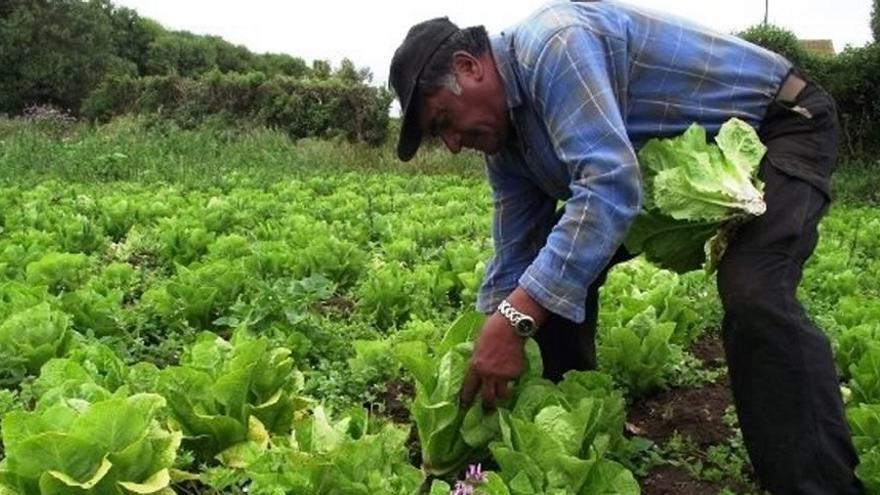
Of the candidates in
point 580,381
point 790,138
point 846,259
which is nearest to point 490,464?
point 580,381

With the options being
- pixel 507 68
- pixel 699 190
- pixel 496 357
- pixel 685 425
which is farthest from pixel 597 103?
pixel 685 425

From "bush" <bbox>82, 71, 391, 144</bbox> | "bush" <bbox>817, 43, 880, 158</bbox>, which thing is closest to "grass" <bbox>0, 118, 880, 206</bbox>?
"bush" <bbox>817, 43, 880, 158</bbox>

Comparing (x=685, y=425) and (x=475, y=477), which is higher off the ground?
(x=475, y=477)

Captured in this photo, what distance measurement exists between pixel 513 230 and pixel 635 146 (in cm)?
67

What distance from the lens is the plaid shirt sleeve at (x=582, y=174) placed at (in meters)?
2.74

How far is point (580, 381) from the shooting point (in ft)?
10.9

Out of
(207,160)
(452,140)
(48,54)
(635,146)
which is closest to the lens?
(452,140)

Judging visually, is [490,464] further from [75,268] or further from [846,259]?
[846,259]

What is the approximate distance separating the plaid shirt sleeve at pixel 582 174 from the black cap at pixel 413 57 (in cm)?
Answer: 31

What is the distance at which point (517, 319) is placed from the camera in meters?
2.82

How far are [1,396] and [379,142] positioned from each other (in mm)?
21654

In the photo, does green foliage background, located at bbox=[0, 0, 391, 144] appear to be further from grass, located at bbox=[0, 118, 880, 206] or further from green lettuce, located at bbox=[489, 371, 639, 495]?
green lettuce, located at bbox=[489, 371, 639, 495]

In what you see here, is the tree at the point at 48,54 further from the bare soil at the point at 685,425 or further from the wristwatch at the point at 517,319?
the wristwatch at the point at 517,319

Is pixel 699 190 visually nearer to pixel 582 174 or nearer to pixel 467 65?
pixel 582 174
